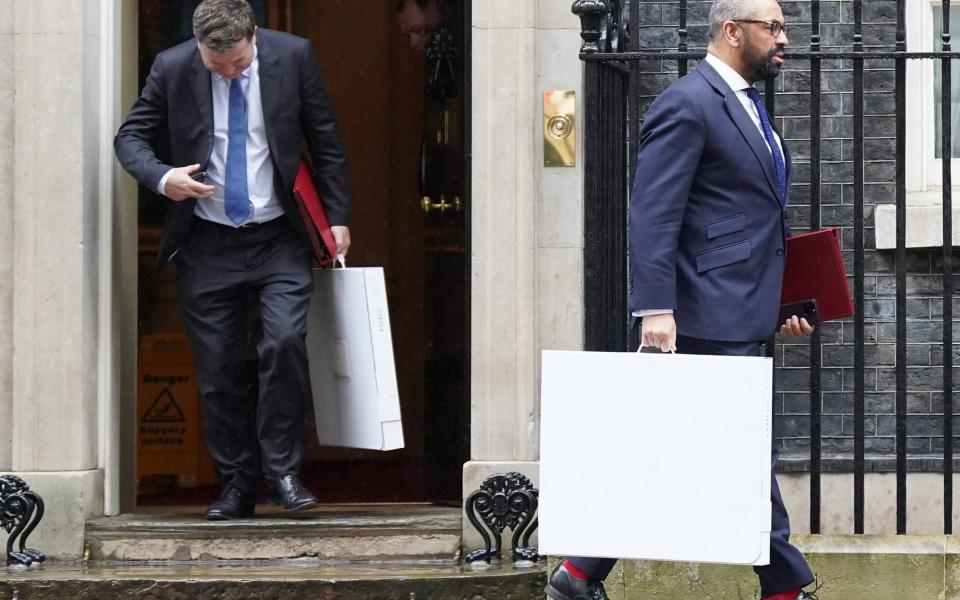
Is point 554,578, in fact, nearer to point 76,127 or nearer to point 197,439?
point 76,127

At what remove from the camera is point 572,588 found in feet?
17.5

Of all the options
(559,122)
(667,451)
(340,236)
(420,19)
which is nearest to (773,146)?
(667,451)

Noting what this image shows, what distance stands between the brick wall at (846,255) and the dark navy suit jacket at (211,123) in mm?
1288

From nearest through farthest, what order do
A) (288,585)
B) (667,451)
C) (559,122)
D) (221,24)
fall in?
(667,451) → (288,585) → (221,24) → (559,122)

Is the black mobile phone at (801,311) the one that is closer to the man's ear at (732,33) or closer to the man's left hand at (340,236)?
the man's ear at (732,33)

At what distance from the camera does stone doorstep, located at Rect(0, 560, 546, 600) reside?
611cm

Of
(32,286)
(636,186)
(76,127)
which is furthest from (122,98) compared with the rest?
(636,186)

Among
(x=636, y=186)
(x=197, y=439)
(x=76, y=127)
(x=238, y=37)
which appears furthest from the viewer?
(x=197, y=439)

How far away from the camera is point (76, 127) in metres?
6.78

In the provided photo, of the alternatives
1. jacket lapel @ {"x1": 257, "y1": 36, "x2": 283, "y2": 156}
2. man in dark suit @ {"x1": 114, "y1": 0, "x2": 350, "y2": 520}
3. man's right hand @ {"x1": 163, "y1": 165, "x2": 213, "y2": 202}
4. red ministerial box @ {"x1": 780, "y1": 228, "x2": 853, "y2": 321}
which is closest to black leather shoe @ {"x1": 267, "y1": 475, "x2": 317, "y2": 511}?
man in dark suit @ {"x1": 114, "y1": 0, "x2": 350, "y2": 520}

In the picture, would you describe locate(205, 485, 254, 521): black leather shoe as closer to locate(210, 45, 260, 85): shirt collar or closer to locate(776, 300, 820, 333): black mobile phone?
locate(210, 45, 260, 85): shirt collar

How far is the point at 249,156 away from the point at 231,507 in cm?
135

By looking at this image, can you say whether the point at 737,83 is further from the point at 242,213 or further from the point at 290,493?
the point at 290,493

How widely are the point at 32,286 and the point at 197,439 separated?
1966 mm
